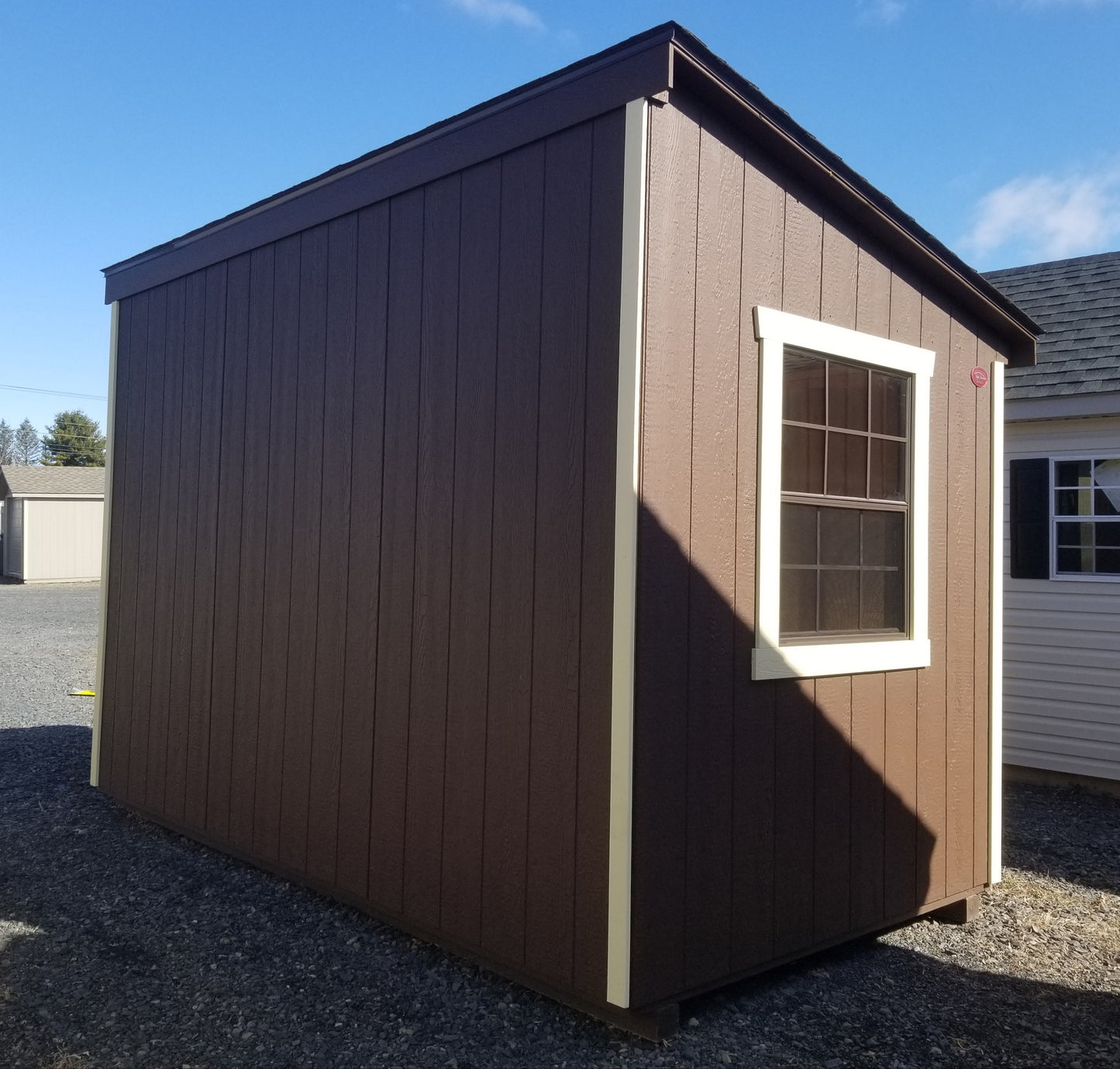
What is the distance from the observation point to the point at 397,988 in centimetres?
346

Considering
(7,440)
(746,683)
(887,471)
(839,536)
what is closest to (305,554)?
(746,683)

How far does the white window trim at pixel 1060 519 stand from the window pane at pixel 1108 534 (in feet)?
0.25

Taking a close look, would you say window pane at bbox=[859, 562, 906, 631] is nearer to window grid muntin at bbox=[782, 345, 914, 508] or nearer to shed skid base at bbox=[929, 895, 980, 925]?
window grid muntin at bbox=[782, 345, 914, 508]

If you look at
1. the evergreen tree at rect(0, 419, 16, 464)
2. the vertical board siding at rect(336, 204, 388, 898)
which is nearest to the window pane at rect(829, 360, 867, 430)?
the vertical board siding at rect(336, 204, 388, 898)

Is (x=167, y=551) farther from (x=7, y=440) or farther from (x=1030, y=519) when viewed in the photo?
(x=7, y=440)

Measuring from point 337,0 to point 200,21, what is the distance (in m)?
2.54

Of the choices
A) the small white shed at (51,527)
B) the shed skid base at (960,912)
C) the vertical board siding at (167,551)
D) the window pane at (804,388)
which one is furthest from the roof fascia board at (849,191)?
the small white shed at (51,527)

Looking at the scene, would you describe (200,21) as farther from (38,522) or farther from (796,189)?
(38,522)

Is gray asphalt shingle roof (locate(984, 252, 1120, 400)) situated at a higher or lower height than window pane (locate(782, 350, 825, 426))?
higher

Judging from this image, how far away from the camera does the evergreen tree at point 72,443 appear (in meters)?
57.0

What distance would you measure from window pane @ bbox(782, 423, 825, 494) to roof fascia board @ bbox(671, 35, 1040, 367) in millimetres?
936

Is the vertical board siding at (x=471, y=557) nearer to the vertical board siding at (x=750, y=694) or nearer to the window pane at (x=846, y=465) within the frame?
the vertical board siding at (x=750, y=694)

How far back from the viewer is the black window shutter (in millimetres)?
6895

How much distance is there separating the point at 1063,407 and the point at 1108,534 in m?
0.92
